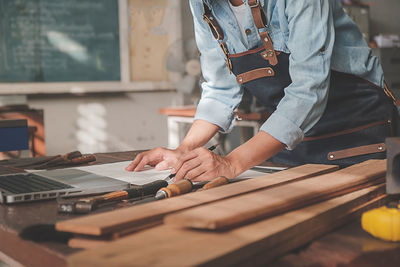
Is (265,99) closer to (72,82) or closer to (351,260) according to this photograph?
(351,260)

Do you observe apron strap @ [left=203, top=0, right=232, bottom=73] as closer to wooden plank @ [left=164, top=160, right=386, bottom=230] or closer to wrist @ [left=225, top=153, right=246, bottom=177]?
wrist @ [left=225, top=153, right=246, bottom=177]

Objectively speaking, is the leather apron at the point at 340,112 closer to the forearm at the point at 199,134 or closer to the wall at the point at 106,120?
the forearm at the point at 199,134

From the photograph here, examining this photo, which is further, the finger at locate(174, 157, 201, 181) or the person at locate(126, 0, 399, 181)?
the person at locate(126, 0, 399, 181)

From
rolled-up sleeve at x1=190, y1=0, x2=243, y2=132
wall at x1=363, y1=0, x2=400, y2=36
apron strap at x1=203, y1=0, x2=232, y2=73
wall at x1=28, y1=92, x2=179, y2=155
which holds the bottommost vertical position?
wall at x1=28, y1=92, x2=179, y2=155

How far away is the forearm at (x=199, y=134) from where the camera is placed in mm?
1503

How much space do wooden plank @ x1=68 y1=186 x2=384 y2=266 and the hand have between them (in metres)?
0.68

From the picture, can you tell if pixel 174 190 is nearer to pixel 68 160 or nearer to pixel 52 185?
pixel 52 185

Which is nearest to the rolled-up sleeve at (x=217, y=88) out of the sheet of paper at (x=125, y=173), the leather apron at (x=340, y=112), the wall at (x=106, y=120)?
the leather apron at (x=340, y=112)

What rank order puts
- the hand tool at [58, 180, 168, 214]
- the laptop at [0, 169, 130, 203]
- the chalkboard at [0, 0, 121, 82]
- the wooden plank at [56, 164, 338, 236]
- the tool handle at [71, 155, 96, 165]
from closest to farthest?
the wooden plank at [56, 164, 338, 236] → the hand tool at [58, 180, 168, 214] → the laptop at [0, 169, 130, 203] → the tool handle at [71, 155, 96, 165] → the chalkboard at [0, 0, 121, 82]

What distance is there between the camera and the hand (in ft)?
4.14

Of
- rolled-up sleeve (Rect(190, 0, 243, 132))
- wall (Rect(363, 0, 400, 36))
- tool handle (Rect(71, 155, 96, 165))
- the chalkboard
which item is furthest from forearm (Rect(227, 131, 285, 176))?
wall (Rect(363, 0, 400, 36))

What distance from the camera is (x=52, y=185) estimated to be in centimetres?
99

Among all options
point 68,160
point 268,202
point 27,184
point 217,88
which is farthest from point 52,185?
point 217,88

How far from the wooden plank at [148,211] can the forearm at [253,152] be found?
0.88 ft
